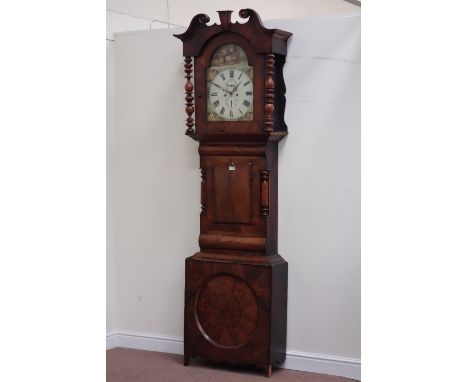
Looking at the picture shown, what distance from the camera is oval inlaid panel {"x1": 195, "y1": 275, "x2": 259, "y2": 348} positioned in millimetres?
4262

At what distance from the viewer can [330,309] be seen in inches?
168

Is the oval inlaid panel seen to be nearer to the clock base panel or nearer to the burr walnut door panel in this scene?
the clock base panel

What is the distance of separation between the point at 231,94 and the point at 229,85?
0.05 metres

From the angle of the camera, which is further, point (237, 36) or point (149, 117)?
point (149, 117)

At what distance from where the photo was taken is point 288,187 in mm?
4344

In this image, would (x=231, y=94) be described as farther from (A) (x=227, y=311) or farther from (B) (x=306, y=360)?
(B) (x=306, y=360)

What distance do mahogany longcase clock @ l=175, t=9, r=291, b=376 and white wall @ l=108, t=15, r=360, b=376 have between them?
0.38ft

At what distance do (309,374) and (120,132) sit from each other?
1.98m

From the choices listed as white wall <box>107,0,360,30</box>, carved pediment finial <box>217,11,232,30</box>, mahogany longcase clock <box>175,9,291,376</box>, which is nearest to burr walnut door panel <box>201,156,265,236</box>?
mahogany longcase clock <box>175,9,291,376</box>

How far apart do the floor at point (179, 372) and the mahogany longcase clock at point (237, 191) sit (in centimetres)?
8
